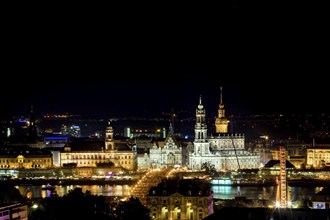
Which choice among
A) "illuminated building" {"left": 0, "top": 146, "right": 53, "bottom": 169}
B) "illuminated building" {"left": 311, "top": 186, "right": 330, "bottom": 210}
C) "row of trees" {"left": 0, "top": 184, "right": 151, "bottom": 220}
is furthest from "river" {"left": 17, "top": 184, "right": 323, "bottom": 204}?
"row of trees" {"left": 0, "top": 184, "right": 151, "bottom": 220}

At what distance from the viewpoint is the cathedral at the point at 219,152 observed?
51469mm

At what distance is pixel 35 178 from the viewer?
47.7 metres

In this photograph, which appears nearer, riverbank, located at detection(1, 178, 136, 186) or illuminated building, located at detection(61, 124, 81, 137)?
riverbank, located at detection(1, 178, 136, 186)

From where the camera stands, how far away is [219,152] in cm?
5162

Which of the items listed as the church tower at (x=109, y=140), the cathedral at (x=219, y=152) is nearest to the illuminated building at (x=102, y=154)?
the church tower at (x=109, y=140)

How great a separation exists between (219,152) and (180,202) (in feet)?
74.3

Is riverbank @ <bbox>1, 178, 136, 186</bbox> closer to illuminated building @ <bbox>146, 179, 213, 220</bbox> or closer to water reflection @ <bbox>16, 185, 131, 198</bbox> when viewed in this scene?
water reflection @ <bbox>16, 185, 131, 198</bbox>

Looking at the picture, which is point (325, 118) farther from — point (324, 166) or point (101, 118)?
point (101, 118)

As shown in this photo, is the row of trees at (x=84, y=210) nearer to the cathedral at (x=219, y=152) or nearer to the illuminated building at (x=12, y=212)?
the illuminated building at (x=12, y=212)

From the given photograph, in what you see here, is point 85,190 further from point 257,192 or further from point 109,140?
point 109,140

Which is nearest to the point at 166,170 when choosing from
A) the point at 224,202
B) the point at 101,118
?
the point at 224,202

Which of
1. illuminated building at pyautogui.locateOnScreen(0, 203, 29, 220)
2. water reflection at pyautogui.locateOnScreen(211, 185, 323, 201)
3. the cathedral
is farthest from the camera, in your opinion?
the cathedral

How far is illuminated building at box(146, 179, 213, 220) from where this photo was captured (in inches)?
1134

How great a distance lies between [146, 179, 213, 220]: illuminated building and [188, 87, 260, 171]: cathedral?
20924 mm
